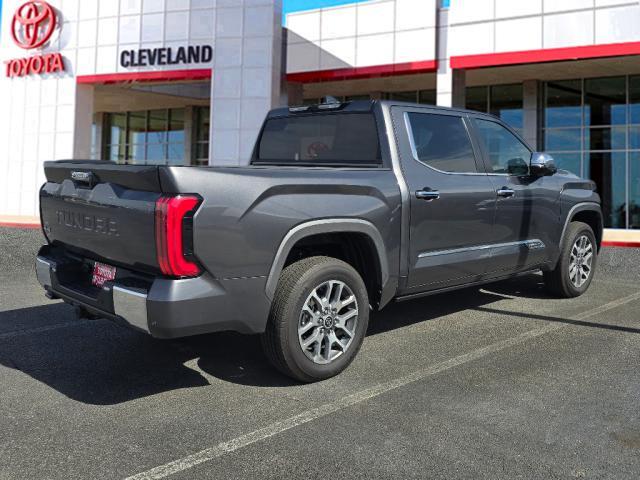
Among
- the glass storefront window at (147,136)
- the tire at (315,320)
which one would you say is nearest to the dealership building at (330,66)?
the glass storefront window at (147,136)

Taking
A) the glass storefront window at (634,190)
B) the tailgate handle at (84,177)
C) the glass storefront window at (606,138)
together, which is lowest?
the tailgate handle at (84,177)

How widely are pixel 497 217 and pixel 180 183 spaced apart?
3.12 metres

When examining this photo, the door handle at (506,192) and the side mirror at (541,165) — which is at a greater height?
the side mirror at (541,165)

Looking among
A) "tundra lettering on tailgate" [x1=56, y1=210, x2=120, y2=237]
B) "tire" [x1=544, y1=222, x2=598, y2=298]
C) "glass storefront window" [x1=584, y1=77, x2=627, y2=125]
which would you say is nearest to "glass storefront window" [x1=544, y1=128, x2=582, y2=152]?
"glass storefront window" [x1=584, y1=77, x2=627, y2=125]

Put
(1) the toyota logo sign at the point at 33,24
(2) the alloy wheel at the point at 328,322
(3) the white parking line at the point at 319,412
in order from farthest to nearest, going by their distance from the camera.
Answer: (1) the toyota logo sign at the point at 33,24 < (2) the alloy wheel at the point at 328,322 < (3) the white parking line at the point at 319,412

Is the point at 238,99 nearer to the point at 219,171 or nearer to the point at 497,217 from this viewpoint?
the point at 497,217

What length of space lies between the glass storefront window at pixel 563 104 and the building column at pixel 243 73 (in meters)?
8.09

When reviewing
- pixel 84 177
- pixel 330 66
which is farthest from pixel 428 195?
pixel 330 66

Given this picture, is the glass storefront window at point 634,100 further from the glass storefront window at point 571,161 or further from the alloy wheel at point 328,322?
the alloy wheel at point 328,322

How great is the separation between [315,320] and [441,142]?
203 centimetres

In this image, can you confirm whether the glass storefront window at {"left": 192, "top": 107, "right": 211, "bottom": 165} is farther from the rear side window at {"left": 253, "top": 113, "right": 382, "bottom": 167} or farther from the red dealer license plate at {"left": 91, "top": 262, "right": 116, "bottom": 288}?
the red dealer license plate at {"left": 91, "top": 262, "right": 116, "bottom": 288}

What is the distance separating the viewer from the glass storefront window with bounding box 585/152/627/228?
17.8 meters

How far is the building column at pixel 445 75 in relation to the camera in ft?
50.9

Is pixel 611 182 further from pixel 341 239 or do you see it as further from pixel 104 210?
pixel 104 210
